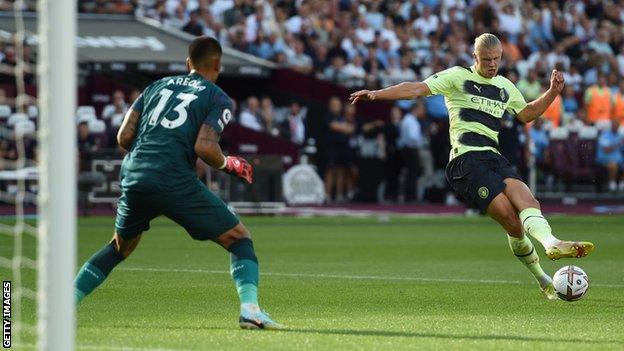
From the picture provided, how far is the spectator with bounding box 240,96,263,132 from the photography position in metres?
30.8

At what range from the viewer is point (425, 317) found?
10812 mm

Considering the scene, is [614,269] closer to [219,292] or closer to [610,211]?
[219,292]

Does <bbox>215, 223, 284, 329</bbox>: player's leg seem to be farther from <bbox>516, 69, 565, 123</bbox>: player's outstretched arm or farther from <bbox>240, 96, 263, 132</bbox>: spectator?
<bbox>240, 96, 263, 132</bbox>: spectator

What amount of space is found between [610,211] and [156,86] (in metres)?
21.6

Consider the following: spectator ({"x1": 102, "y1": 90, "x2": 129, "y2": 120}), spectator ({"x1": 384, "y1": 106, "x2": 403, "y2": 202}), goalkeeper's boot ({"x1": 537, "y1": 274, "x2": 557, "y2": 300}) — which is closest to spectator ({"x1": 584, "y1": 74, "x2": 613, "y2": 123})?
spectator ({"x1": 384, "y1": 106, "x2": 403, "y2": 202})

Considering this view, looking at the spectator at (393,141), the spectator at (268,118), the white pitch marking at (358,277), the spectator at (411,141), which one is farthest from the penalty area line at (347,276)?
the spectator at (393,141)

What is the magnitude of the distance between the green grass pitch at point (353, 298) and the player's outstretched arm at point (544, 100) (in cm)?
157

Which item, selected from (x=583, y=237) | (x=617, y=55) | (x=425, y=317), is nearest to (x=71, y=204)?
(x=425, y=317)

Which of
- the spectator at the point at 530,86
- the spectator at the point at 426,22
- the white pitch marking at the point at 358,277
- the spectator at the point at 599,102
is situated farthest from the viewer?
the spectator at the point at 426,22

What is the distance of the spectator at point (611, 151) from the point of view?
3180 cm

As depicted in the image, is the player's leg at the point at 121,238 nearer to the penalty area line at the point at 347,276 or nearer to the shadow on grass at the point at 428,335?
the shadow on grass at the point at 428,335

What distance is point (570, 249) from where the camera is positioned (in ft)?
36.6

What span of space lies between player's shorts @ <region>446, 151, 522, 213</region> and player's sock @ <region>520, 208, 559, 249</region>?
0.37 meters

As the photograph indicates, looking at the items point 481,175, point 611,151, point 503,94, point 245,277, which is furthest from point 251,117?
point 245,277
